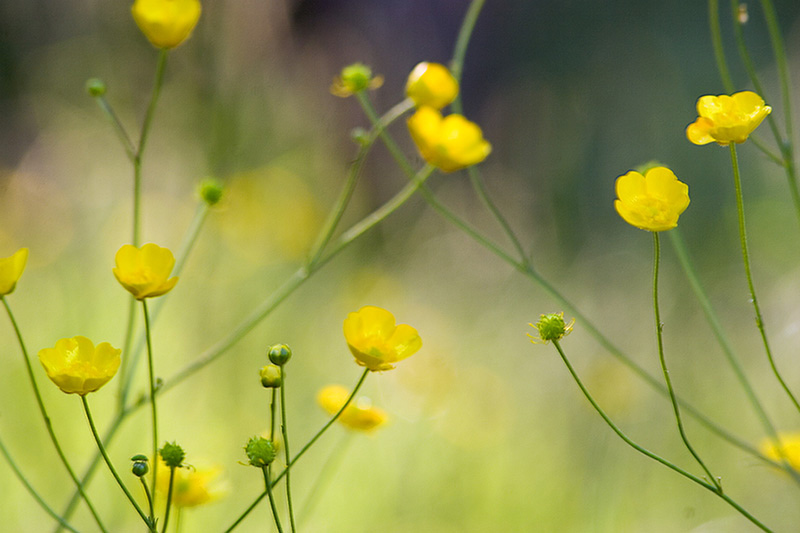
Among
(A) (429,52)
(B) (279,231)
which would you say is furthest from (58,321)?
(A) (429,52)

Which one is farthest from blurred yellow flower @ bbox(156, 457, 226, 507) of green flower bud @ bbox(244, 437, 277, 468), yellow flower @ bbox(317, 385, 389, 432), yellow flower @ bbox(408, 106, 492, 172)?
yellow flower @ bbox(408, 106, 492, 172)

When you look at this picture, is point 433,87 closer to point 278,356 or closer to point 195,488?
point 278,356

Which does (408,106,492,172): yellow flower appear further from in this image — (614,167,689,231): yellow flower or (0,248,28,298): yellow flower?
(0,248,28,298): yellow flower

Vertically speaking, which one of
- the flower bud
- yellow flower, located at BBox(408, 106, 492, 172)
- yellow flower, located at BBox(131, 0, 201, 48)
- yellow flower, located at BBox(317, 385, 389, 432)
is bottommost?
the flower bud

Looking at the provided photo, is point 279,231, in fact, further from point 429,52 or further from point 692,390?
point 429,52

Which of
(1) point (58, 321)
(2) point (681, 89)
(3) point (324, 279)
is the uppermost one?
(2) point (681, 89)

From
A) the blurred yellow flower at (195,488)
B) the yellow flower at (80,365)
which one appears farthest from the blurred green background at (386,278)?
the yellow flower at (80,365)
